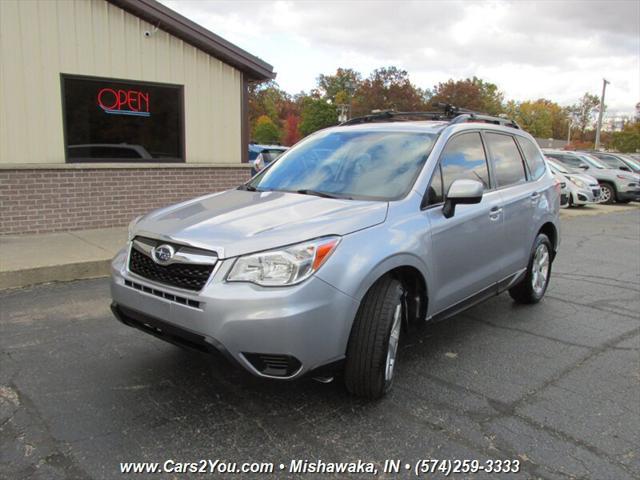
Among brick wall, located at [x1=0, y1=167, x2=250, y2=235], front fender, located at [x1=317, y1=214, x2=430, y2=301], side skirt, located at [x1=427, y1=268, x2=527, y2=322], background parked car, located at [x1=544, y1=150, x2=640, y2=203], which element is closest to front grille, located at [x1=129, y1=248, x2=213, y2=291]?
front fender, located at [x1=317, y1=214, x2=430, y2=301]

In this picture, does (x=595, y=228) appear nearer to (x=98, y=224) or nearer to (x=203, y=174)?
(x=203, y=174)

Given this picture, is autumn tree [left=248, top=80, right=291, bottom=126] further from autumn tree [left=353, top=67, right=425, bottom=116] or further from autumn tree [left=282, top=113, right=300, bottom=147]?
autumn tree [left=353, top=67, right=425, bottom=116]

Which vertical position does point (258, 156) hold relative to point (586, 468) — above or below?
above

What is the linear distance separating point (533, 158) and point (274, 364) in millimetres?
3879

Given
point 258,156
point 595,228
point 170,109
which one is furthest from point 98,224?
point 595,228

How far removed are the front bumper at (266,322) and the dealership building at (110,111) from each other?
6.36 m

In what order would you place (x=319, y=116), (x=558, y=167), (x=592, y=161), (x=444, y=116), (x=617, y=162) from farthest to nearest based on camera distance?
1. (x=319, y=116)
2. (x=617, y=162)
3. (x=592, y=161)
4. (x=558, y=167)
5. (x=444, y=116)

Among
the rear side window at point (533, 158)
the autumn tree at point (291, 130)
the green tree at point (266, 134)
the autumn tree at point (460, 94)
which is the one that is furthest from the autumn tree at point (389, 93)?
the rear side window at point (533, 158)

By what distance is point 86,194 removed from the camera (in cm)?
858

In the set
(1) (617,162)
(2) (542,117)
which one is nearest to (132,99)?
(1) (617,162)

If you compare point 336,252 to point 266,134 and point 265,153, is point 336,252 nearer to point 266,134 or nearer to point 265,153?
point 265,153

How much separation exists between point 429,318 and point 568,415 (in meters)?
1.01

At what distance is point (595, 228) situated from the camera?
40.9 feet

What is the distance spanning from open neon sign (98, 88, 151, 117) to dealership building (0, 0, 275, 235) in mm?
16
